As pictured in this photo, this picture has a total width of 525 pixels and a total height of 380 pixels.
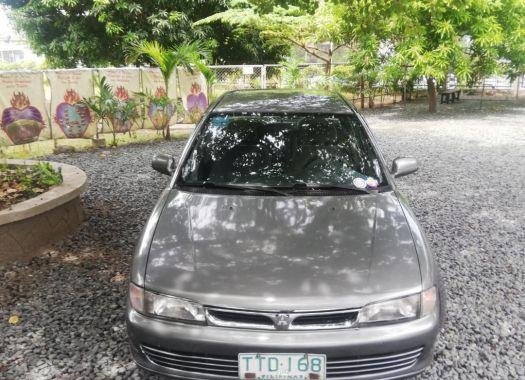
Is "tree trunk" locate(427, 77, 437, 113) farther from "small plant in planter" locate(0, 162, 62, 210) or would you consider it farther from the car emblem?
the car emblem

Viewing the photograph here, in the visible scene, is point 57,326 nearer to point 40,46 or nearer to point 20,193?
point 20,193

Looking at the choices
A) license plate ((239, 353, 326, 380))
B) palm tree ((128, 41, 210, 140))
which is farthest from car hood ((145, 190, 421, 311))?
palm tree ((128, 41, 210, 140))

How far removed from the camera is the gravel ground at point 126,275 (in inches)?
101

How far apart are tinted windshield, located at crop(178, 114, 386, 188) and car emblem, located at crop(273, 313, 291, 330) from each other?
103 cm

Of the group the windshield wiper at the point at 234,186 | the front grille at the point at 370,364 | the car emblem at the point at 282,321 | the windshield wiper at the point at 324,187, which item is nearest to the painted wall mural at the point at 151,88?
the windshield wiper at the point at 234,186

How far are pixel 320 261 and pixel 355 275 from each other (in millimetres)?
184

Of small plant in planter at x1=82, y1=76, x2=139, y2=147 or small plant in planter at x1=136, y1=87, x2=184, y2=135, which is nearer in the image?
small plant in planter at x1=82, y1=76, x2=139, y2=147

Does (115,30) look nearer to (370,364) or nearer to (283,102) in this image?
(283,102)

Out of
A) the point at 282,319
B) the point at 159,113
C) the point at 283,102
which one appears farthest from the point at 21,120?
the point at 282,319

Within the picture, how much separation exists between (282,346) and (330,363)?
24 cm

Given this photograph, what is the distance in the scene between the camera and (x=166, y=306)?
2.02 m

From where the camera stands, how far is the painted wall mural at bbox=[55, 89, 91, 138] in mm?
9023

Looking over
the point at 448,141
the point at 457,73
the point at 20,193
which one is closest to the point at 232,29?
the point at 457,73

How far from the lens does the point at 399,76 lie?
492 inches
